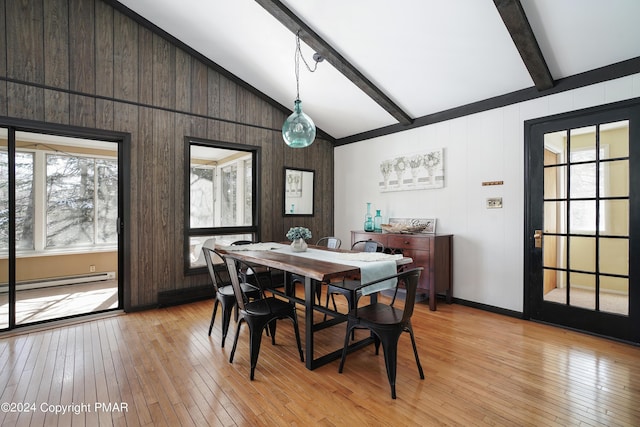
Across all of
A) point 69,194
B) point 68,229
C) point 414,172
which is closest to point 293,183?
point 414,172

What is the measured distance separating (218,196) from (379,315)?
3.38 meters

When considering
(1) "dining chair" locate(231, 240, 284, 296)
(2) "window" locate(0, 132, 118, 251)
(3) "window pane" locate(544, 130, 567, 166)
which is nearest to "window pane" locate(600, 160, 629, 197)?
(3) "window pane" locate(544, 130, 567, 166)

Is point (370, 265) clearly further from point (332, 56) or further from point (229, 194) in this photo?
point (229, 194)

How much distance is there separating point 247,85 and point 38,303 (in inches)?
166

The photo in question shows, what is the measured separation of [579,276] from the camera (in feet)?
10.7

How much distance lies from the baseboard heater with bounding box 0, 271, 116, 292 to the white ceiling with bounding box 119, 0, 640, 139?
13.8ft

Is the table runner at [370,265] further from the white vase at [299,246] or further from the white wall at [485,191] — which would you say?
the white wall at [485,191]

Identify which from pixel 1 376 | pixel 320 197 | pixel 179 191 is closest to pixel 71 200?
pixel 179 191

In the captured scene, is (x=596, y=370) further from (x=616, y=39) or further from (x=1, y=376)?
(x=1, y=376)

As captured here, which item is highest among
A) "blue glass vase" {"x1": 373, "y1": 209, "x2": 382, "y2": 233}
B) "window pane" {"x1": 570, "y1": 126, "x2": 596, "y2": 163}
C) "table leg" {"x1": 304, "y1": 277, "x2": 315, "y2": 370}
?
"window pane" {"x1": 570, "y1": 126, "x2": 596, "y2": 163}

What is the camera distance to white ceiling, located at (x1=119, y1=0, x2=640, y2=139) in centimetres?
276

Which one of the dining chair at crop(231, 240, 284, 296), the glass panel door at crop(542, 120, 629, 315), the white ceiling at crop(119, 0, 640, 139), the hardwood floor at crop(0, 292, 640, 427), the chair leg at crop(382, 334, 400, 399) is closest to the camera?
the hardwood floor at crop(0, 292, 640, 427)

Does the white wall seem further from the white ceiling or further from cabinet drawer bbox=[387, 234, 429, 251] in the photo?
cabinet drawer bbox=[387, 234, 429, 251]

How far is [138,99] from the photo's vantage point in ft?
13.0
